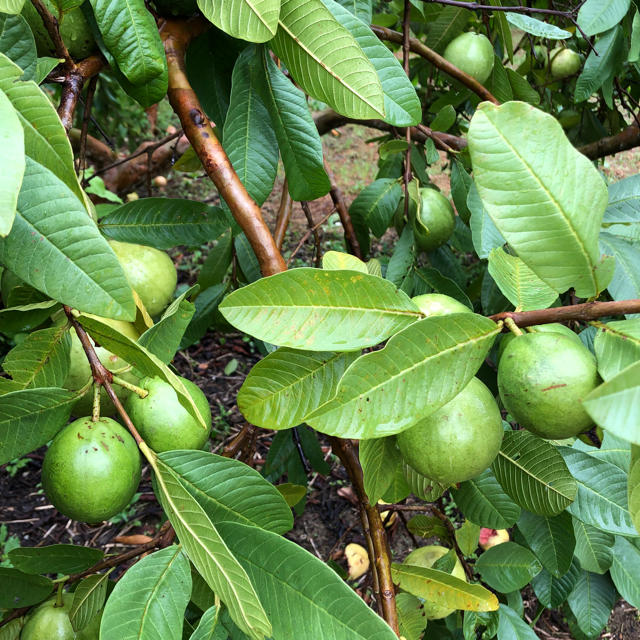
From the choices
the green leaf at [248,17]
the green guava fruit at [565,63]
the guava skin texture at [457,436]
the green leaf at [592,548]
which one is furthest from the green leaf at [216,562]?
the green guava fruit at [565,63]

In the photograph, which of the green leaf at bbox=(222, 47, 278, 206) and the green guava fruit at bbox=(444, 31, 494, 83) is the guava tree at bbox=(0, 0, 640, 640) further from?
the green guava fruit at bbox=(444, 31, 494, 83)

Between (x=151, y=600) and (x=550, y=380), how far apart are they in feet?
1.62

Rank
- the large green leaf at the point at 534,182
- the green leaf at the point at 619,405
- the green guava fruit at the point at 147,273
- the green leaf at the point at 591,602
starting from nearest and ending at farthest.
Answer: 1. the green leaf at the point at 619,405
2. the large green leaf at the point at 534,182
3. the green guava fruit at the point at 147,273
4. the green leaf at the point at 591,602

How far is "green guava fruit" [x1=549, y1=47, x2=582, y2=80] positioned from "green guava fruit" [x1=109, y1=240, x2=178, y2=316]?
1855mm

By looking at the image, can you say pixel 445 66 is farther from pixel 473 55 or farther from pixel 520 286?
pixel 520 286

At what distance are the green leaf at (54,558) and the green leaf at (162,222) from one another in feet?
1.79

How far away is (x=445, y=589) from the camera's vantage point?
92cm

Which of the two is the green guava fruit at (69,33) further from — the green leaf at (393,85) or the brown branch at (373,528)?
the brown branch at (373,528)

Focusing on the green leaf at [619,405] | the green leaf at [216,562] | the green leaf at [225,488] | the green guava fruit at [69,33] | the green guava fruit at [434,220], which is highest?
the green guava fruit at [69,33]

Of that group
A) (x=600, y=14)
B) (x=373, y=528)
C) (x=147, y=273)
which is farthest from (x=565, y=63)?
(x=373, y=528)

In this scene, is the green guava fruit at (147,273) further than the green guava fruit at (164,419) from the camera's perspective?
Yes

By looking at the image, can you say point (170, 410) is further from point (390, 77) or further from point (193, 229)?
point (390, 77)

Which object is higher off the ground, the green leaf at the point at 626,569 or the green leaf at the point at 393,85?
the green leaf at the point at 393,85

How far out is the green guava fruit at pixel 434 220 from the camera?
1.57 meters
